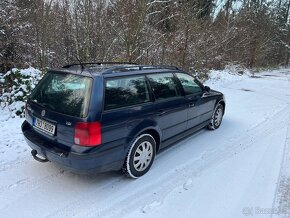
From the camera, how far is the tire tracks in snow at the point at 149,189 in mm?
3029

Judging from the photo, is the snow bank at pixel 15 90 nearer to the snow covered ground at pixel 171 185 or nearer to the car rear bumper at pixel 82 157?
the snow covered ground at pixel 171 185

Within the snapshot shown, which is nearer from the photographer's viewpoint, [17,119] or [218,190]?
[218,190]

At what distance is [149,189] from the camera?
348cm

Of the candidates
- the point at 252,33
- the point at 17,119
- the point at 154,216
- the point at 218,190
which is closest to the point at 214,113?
the point at 218,190

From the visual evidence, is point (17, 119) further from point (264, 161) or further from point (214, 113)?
point (264, 161)

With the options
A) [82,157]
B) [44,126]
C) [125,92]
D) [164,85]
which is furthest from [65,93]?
[164,85]

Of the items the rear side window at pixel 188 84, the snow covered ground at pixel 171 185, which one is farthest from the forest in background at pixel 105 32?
the rear side window at pixel 188 84

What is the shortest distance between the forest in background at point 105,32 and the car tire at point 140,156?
5583 mm

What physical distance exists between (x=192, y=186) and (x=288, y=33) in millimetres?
33360

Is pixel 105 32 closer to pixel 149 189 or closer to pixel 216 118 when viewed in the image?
pixel 216 118

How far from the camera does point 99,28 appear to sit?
9508mm

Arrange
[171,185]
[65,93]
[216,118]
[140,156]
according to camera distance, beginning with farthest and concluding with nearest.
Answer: [216,118], [140,156], [171,185], [65,93]

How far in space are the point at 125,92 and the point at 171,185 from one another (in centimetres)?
142

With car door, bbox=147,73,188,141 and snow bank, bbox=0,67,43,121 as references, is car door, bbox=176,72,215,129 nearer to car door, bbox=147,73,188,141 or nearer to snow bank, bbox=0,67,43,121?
car door, bbox=147,73,188,141
